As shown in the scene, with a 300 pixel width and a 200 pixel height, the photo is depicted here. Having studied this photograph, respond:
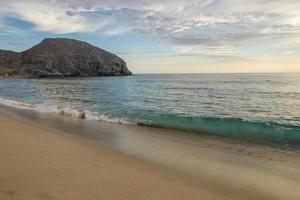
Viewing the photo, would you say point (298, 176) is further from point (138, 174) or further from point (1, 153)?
point (1, 153)

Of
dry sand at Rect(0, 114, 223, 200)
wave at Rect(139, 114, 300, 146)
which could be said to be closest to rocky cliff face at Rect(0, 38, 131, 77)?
wave at Rect(139, 114, 300, 146)

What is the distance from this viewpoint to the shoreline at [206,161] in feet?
20.2

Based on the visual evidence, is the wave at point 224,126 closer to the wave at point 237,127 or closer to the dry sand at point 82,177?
the wave at point 237,127

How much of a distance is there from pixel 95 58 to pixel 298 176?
189870 millimetres

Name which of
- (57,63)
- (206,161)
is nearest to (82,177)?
(206,161)

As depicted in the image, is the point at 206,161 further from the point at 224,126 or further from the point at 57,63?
the point at 57,63

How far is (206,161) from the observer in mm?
8422

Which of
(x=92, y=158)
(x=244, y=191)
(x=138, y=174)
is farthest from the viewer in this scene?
(x=92, y=158)

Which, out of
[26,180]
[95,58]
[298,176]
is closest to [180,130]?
[298,176]

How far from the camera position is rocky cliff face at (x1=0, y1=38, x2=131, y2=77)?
167000 millimetres

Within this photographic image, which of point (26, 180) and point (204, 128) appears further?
point (204, 128)

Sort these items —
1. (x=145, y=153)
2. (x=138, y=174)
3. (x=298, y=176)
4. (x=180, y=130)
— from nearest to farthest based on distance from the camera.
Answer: (x=138, y=174) → (x=298, y=176) → (x=145, y=153) → (x=180, y=130)

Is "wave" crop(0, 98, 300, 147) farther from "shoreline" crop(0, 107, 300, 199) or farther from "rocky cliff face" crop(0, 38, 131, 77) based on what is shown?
"rocky cliff face" crop(0, 38, 131, 77)

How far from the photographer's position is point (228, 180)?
6797 mm
